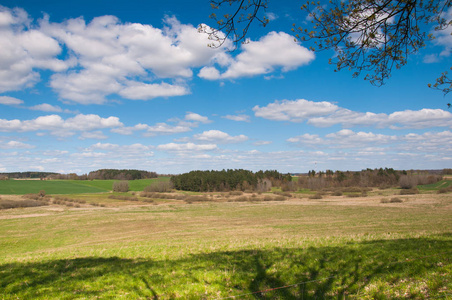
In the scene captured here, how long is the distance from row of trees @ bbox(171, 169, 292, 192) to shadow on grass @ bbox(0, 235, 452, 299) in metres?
124

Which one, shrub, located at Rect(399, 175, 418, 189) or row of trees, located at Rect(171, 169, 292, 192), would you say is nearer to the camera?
shrub, located at Rect(399, 175, 418, 189)

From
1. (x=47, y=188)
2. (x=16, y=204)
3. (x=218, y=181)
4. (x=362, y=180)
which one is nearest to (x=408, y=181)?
(x=362, y=180)

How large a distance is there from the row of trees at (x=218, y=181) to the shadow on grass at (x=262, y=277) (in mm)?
124117

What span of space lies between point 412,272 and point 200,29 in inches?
335

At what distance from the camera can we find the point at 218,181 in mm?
135375

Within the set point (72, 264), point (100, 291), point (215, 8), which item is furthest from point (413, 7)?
point (72, 264)

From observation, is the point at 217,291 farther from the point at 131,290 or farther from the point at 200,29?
the point at 200,29

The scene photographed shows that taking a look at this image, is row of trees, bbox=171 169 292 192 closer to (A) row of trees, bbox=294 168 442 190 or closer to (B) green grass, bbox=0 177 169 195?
(A) row of trees, bbox=294 168 442 190

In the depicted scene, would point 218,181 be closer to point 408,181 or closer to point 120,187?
point 120,187

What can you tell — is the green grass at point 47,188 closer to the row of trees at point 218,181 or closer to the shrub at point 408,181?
the row of trees at point 218,181

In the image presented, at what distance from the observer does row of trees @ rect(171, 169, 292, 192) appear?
134m

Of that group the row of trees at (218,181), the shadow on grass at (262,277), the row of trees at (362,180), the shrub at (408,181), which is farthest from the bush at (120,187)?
the shadow on grass at (262,277)

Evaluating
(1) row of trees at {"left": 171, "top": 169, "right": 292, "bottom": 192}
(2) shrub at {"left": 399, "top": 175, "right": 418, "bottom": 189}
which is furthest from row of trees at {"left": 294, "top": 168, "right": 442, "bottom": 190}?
(1) row of trees at {"left": 171, "top": 169, "right": 292, "bottom": 192}

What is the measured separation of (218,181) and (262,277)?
12815 centimetres
